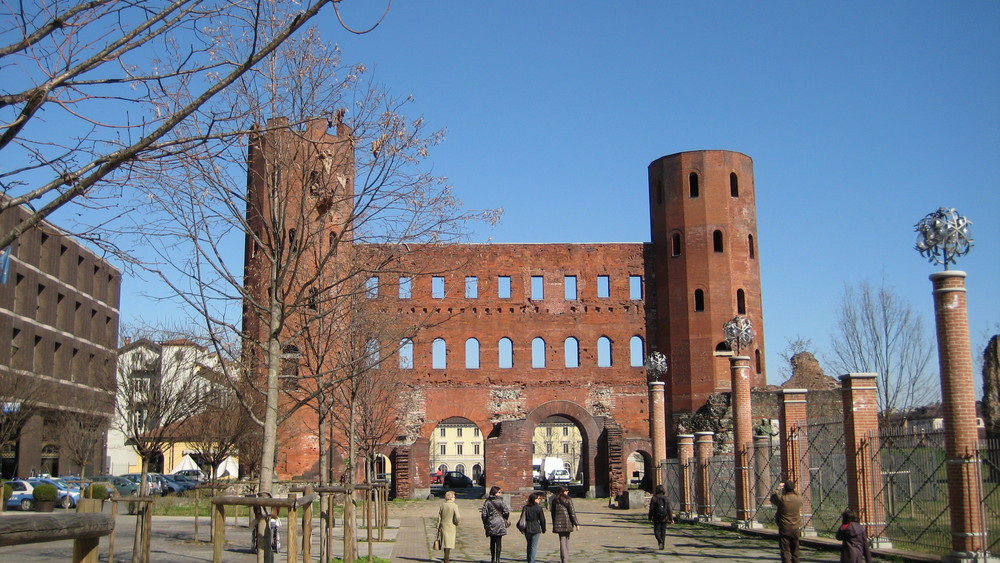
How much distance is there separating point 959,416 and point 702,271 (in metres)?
30.2

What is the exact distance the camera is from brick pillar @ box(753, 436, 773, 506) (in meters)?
22.6

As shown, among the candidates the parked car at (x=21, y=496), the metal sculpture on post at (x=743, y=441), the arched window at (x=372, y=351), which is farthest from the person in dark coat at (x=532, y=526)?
the parked car at (x=21, y=496)

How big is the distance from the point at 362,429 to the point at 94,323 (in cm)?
2361

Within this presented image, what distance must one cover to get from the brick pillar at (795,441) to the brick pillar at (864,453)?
2.75 m

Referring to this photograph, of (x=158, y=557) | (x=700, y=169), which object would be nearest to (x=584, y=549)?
(x=158, y=557)

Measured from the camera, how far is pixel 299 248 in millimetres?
11297

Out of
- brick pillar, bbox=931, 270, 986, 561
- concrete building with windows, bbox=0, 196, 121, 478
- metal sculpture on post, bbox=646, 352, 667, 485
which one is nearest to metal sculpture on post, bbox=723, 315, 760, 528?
metal sculpture on post, bbox=646, 352, 667, 485

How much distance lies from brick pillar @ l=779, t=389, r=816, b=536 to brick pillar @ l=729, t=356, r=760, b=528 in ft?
8.68

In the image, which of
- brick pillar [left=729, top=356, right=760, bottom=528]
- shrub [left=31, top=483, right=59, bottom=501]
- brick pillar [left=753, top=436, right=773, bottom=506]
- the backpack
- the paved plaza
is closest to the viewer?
the paved plaza

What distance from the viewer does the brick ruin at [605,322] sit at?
42594mm

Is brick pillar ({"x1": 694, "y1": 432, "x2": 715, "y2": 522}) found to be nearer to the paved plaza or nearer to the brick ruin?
the paved plaza

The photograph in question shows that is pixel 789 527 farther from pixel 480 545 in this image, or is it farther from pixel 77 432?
pixel 77 432

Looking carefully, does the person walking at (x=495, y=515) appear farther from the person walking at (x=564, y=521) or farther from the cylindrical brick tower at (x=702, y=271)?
the cylindrical brick tower at (x=702, y=271)

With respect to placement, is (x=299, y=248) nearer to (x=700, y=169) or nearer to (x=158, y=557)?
(x=158, y=557)
